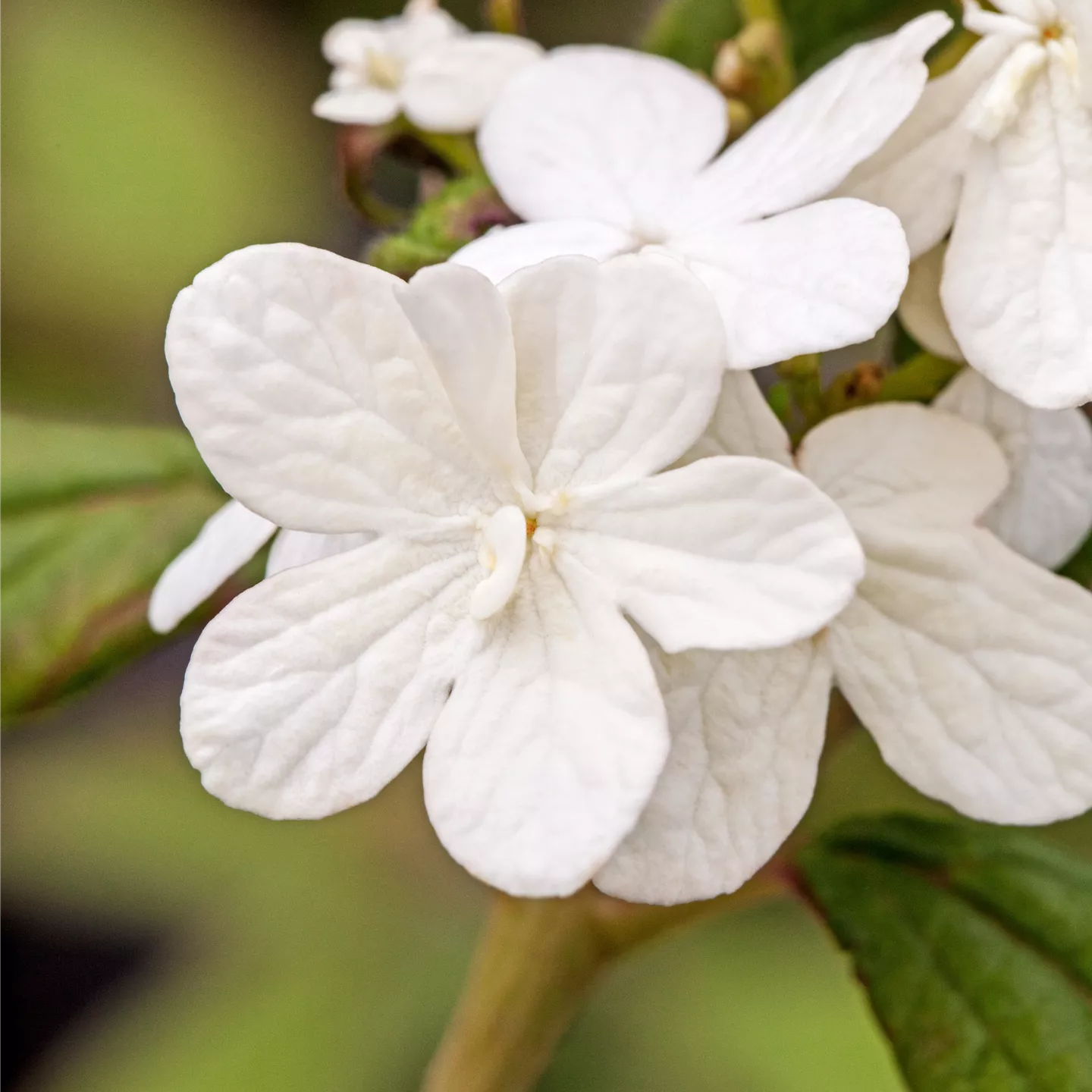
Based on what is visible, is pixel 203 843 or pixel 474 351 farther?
pixel 203 843

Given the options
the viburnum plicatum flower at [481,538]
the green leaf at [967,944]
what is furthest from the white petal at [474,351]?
the green leaf at [967,944]

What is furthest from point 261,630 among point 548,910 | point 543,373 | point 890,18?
point 890,18

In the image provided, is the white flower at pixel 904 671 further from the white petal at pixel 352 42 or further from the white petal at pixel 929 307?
the white petal at pixel 352 42

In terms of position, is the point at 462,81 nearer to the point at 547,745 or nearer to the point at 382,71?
the point at 382,71

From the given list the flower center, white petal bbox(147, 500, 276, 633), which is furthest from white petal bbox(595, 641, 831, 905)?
the flower center

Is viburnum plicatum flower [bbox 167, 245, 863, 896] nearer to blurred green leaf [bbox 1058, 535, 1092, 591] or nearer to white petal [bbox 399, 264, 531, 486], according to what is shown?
white petal [bbox 399, 264, 531, 486]

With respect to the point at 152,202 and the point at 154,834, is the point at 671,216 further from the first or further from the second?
the point at 152,202

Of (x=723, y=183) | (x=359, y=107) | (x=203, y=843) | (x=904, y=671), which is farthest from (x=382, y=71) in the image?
(x=203, y=843)
